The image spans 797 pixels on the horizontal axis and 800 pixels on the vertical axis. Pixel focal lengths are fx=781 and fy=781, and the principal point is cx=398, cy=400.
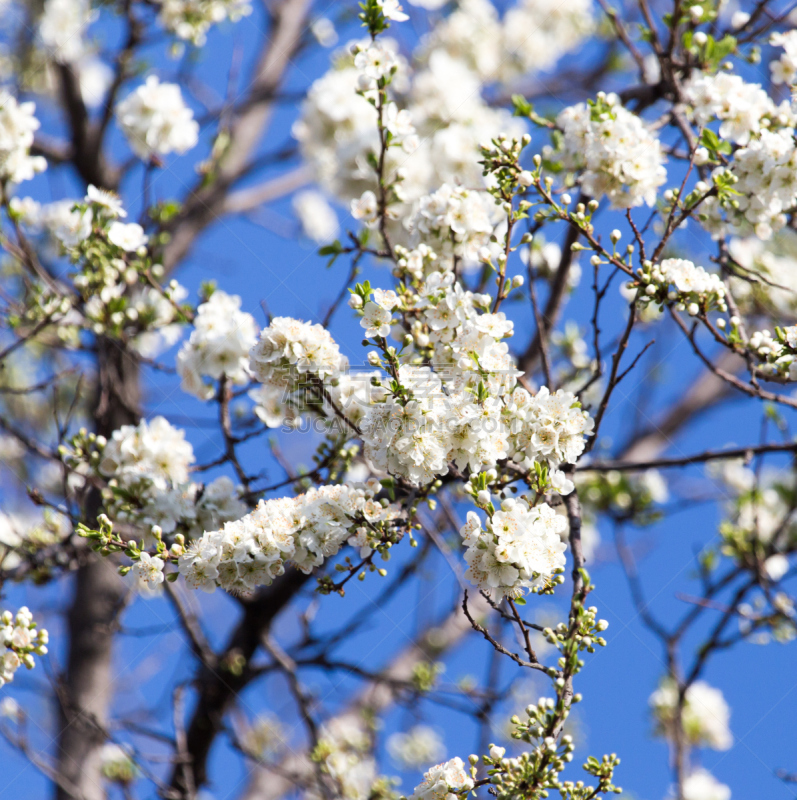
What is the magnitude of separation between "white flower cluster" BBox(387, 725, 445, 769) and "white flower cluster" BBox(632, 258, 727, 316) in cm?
514

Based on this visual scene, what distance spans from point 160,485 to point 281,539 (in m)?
0.78

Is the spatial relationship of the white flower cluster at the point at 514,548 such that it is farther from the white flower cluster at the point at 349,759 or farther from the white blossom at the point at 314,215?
the white blossom at the point at 314,215

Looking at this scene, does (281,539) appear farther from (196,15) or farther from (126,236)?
(196,15)

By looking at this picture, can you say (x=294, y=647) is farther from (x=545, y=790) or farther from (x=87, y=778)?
(x=545, y=790)

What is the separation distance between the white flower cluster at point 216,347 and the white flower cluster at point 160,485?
0.24 m

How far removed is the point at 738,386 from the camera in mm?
2744

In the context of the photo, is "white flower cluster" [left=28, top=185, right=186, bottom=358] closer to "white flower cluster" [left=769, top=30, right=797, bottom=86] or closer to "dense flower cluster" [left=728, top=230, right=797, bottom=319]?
"white flower cluster" [left=769, top=30, right=797, bottom=86]

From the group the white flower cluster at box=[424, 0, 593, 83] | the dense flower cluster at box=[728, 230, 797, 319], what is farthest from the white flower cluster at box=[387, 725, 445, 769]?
the white flower cluster at box=[424, 0, 593, 83]

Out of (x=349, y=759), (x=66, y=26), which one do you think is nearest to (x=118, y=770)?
(x=349, y=759)

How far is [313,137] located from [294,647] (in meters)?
3.36

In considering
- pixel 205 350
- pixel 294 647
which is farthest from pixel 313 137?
pixel 294 647

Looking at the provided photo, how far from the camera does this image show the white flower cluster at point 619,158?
2828 millimetres

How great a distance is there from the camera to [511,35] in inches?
321

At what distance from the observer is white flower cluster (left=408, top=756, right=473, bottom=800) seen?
2.10 m
